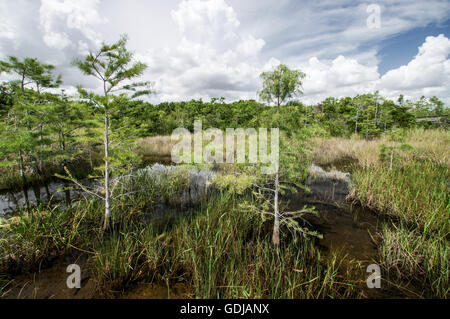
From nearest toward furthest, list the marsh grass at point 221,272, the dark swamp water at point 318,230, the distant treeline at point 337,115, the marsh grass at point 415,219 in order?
the marsh grass at point 221,272, the dark swamp water at point 318,230, the marsh grass at point 415,219, the distant treeline at point 337,115

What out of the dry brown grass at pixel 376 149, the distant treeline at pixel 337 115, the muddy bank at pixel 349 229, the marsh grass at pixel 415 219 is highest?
the distant treeline at pixel 337 115

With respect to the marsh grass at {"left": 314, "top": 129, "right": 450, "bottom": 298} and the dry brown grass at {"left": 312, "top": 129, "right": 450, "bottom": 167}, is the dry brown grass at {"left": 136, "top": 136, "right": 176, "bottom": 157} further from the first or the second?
the marsh grass at {"left": 314, "top": 129, "right": 450, "bottom": 298}

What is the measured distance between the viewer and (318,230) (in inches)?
173

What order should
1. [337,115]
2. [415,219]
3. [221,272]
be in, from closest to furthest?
[221,272]
[415,219]
[337,115]

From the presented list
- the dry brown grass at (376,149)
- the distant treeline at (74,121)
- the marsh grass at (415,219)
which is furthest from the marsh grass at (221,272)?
the dry brown grass at (376,149)

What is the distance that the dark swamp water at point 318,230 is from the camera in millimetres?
2611

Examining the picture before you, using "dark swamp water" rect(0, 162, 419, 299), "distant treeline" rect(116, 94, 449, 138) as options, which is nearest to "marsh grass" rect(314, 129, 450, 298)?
"dark swamp water" rect(0, 162, 419, 299)

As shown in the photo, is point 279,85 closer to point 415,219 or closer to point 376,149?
point 415,219

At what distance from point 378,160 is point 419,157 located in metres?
2.19

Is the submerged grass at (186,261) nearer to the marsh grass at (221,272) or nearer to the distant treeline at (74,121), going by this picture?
the marsh grass at (221,272)

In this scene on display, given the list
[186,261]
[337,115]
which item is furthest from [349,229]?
[337,115]

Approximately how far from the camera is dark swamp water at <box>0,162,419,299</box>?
2611 millimetres

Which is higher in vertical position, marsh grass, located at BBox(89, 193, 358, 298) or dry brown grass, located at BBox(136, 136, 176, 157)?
dry brown grass, located at BBox(136, 136, 176, 157)
